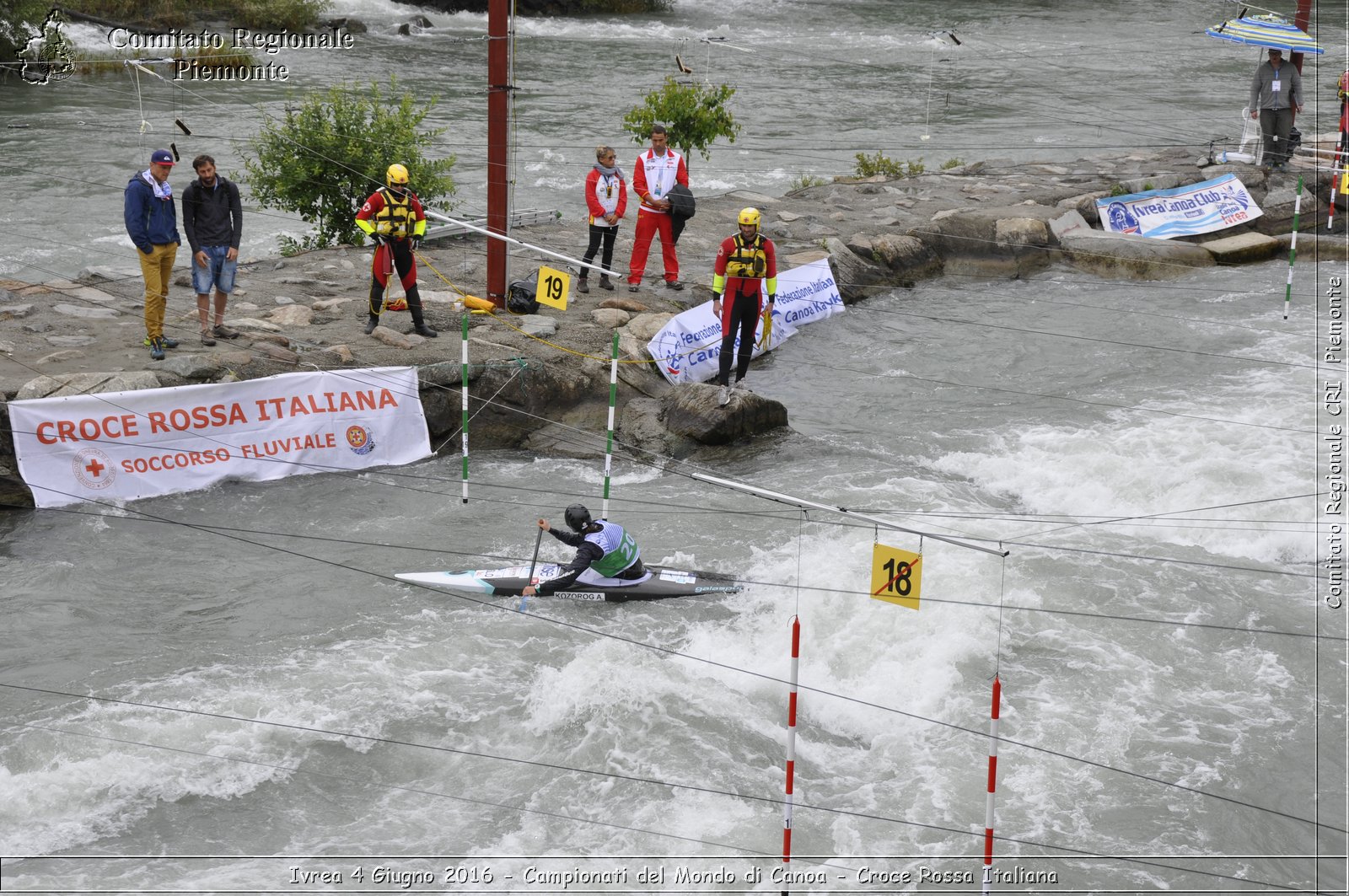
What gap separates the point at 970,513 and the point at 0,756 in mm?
7765

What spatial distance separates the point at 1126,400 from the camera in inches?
575

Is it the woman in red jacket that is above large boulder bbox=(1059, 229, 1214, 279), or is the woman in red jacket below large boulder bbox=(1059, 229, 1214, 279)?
above

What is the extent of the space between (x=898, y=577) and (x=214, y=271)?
7.46 metres

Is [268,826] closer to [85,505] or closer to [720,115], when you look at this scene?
[85,505]

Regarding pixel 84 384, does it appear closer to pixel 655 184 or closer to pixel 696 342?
pixel 696 342

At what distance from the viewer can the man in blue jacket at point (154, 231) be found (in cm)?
1142

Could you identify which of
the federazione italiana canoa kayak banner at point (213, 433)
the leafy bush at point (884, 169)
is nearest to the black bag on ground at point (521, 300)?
the federazione italiana canoa kayak banner at point (213, 433)

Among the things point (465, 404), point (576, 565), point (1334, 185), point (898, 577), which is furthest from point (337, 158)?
point (1334, 185)

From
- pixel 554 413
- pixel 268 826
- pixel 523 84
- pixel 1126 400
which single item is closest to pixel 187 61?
pixel 523 84

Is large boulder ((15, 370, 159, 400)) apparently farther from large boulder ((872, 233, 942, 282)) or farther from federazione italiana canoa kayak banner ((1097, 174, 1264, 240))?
federazione italiana canoa kayak banner ((1097, 174, 1264, 240))

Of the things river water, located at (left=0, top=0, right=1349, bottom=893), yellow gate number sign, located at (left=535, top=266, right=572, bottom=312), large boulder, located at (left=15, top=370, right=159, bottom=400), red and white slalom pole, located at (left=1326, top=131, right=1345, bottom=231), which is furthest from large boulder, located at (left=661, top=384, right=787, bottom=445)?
red and white slalom pole, located at (left=1326, top=131, right=1345, bottom=231)

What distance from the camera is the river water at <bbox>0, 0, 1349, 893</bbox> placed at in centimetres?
794

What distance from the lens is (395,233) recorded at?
41.8 ft

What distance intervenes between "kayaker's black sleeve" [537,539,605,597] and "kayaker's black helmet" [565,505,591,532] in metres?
0.08
